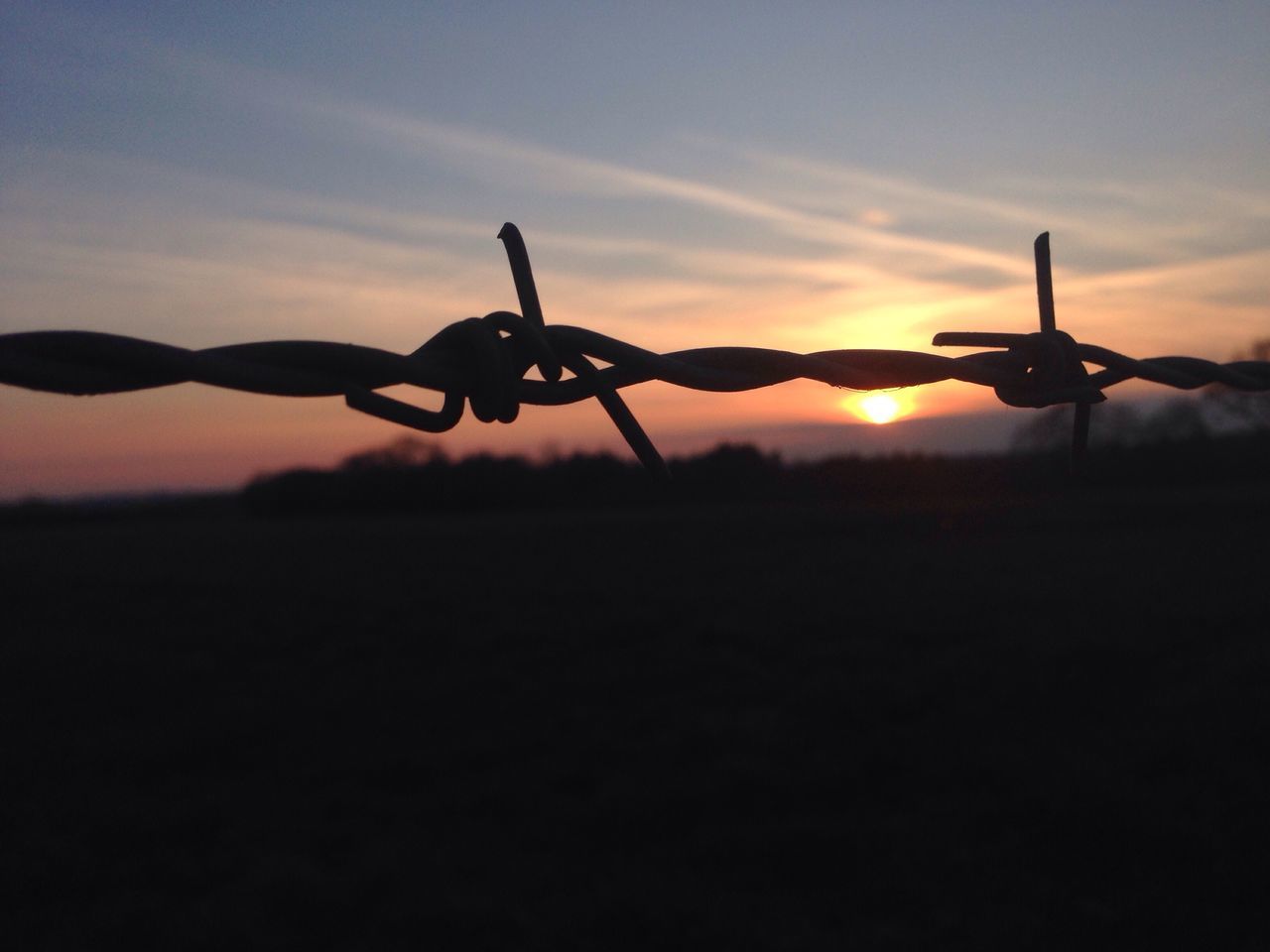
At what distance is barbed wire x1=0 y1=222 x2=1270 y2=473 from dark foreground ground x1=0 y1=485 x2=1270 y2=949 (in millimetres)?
2952

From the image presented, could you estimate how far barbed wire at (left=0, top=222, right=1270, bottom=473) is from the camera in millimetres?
868

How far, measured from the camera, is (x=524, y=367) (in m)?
1.05

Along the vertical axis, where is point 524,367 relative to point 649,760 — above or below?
above

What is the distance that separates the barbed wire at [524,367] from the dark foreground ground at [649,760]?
2.95m

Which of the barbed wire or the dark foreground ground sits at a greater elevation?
the barbed wire

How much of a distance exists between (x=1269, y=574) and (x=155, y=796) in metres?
10.7

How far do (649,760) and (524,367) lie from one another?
5.12 metres

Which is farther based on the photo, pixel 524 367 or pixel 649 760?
pixel 649 760

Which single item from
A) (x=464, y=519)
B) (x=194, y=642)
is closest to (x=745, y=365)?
(x=194, y=642)

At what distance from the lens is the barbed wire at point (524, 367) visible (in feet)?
2.85

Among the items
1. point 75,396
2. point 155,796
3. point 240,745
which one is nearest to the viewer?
point 75,396

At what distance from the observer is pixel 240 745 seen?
6285 millimetres

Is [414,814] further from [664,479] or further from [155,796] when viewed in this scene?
[664,479]

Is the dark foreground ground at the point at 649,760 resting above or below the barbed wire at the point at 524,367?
below
